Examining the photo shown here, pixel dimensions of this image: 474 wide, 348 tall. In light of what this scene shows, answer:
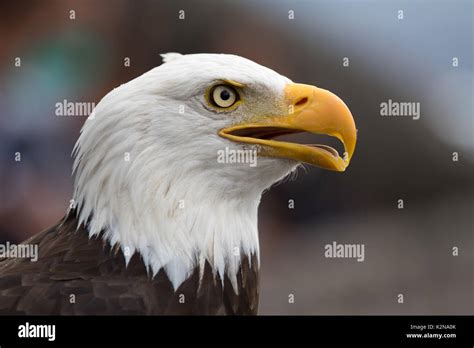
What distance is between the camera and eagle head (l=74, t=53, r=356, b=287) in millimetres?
2479

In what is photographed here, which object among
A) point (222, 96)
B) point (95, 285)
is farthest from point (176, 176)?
point (95, 285)


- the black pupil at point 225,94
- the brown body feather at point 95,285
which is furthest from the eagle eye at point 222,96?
the brown body feather at point 95,285

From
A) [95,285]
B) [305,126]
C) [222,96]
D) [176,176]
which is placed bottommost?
[95,285]

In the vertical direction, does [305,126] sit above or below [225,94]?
below

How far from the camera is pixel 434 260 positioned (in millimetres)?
5125

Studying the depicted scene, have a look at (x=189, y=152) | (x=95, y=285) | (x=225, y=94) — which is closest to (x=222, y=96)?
(x=225, y=94)

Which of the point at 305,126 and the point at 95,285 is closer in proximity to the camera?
the point at 95,285

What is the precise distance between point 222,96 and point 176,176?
0.28m

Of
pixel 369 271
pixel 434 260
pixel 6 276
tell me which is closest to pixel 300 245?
pixel 369 271

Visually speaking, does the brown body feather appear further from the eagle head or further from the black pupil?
the black pupil

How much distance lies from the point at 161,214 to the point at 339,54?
258cm

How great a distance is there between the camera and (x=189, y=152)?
251 centimetres

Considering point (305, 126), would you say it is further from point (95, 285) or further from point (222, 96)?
point (95, 285)

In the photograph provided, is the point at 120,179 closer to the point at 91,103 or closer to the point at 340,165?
the point at 340,165
